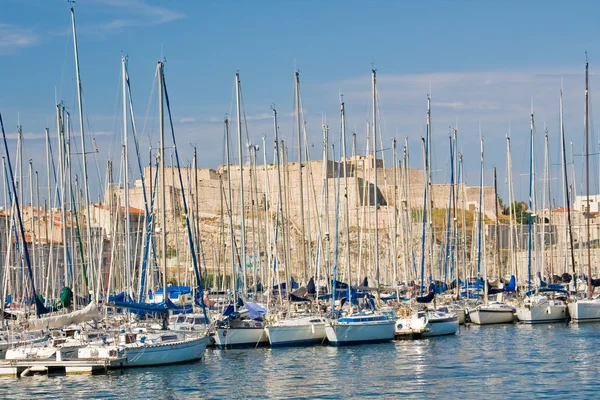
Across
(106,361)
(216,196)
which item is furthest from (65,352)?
(216,196)

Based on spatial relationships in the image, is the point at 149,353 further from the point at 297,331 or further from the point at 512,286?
the point at 512,286

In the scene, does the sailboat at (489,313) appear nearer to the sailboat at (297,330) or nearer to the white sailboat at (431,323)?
the white sailboat at (431,323)

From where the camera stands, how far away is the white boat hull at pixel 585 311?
42.0 metres

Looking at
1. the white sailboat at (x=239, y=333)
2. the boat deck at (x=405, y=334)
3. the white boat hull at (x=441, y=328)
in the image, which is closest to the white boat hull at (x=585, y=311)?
the white boat hull at (x=441, y=328)

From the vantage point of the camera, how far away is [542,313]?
140 feet

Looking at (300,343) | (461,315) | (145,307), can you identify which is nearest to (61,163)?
(145,307)

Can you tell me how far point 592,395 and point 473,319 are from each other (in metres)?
18.9

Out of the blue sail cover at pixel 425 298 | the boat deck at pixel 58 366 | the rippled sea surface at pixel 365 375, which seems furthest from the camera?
the blue sail cover at pixel 425 298

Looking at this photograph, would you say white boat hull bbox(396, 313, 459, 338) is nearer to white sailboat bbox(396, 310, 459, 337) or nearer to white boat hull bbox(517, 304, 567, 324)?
white sailboat bbox(396, 310, 459, 337)

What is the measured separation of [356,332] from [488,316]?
10127 millimetres

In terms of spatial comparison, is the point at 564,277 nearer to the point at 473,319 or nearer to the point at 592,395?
the point at 473,319

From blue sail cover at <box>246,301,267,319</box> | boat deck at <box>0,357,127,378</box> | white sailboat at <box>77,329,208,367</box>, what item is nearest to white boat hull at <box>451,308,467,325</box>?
blue sail cover at <box>246,301,267,319</box>

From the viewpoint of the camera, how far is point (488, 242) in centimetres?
7588

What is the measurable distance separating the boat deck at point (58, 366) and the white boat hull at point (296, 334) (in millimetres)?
6506
